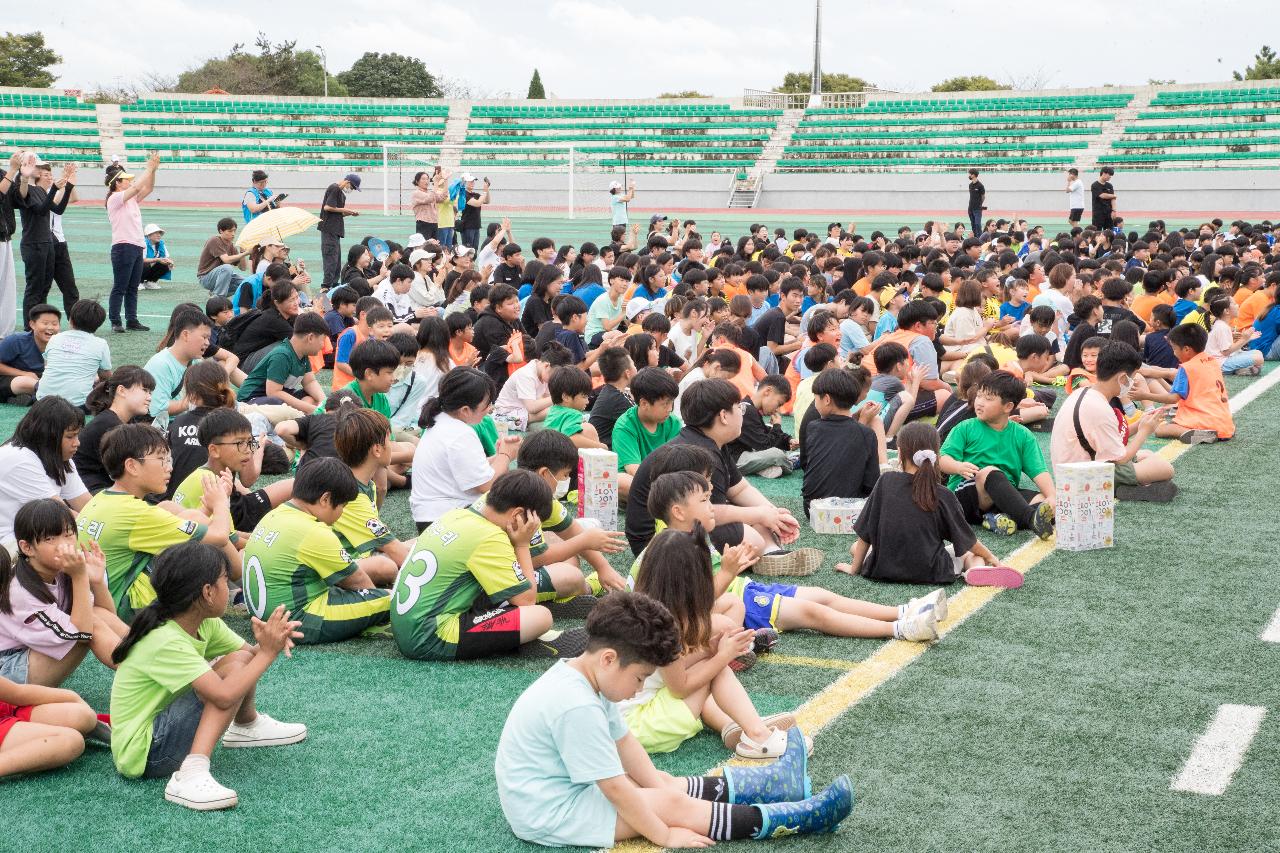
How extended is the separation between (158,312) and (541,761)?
15.4 m

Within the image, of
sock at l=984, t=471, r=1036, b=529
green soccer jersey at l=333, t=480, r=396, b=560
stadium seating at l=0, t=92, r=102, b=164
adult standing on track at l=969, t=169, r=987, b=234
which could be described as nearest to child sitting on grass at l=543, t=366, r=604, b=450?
green soccer jersey at l=333, t=480, r=396, b=560

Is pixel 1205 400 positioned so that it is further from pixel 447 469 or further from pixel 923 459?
pixel 447 469

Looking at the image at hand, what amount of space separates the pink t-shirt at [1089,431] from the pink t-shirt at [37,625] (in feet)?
19.1

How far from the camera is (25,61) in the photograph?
69625 millimetres

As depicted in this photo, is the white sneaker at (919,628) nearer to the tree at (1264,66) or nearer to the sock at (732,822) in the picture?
the sock at (732,822)

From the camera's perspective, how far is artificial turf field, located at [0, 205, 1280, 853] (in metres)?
4.41

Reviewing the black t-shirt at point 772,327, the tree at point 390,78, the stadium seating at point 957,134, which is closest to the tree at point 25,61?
the tree at point 390,78

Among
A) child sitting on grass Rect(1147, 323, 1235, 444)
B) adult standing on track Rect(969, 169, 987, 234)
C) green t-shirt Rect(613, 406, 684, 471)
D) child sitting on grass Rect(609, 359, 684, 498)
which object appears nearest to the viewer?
child sitting on grass Rect(609, 359, 684, 498)

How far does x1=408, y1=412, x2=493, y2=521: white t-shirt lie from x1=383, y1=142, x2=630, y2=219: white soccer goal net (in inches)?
1429

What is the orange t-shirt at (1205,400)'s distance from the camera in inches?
422

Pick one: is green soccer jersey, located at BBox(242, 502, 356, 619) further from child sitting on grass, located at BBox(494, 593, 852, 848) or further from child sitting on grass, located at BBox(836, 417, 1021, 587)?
child sitting on grass, located at BBox(836, 417, 1021, 587)

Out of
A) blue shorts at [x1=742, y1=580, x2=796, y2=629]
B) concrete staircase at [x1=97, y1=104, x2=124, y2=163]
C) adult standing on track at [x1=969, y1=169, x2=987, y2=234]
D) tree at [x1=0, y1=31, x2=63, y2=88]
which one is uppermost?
tree at [x1=0, y1=31, x2=63, y2=88]

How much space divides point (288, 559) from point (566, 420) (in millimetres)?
3073

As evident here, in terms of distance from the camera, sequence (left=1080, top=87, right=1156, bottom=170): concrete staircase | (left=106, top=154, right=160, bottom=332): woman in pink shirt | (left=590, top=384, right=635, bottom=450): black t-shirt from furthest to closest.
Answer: (left=1080, top=87, right=1156, bottom=170): concrete staircase < (left=106, top=154, right=160, bottom=332): woman in pink shirt < (left=590, top=384, right=635, bottom=450): black t-shirt
